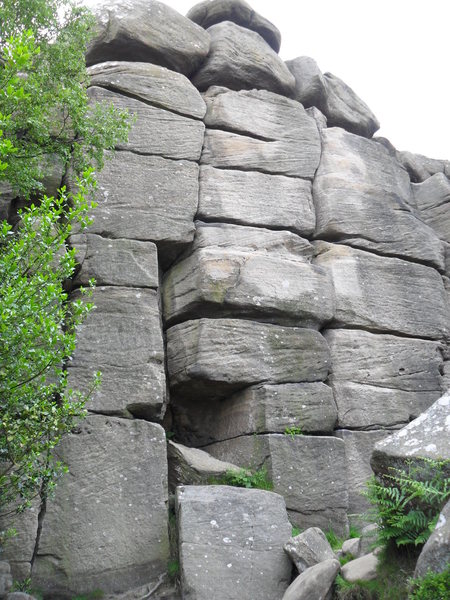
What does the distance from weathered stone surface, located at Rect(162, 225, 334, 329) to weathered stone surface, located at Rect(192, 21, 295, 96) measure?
4.00 metres

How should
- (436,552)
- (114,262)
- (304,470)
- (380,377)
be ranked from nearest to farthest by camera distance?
(436,552)
(304,470)
(114,262)
(380,377)

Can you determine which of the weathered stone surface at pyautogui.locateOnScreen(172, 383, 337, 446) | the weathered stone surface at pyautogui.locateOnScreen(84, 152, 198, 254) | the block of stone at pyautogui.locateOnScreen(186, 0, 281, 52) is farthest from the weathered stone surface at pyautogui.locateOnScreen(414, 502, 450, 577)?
the block of stone at pyautogui.locateOnScreen(186, 0, 281, 52)

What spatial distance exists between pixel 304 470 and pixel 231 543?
219 centimetres

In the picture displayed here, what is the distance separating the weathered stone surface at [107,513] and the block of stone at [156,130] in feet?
16.9

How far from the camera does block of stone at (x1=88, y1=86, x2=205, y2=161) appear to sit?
11.7 metres

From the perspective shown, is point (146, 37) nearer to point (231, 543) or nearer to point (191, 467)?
point (191, 467)

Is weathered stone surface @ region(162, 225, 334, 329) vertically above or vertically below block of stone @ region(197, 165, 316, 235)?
below

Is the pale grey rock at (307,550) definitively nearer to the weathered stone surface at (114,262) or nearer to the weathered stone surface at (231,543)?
the weathered stone surface at (231,543)

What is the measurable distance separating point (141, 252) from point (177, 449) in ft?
10.6

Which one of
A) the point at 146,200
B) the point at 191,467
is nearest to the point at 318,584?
the point at 191,467

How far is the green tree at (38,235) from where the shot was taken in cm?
700

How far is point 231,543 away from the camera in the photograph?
8.02 m

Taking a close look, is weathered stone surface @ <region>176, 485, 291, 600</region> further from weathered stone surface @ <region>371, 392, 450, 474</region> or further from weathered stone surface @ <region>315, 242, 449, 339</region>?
weathered stone surface @ <region>315, 242, 449, 339</region>

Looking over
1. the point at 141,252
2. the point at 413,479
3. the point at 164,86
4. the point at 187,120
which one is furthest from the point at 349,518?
the point at 164,86
